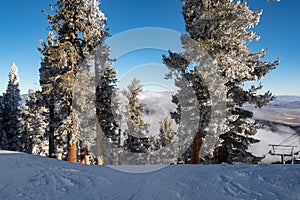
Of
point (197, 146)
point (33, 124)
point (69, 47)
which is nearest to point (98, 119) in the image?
point (69, 47)

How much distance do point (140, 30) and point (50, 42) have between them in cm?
752

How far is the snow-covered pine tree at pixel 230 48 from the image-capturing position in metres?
11.2

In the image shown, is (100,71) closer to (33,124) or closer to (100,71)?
(100,71)

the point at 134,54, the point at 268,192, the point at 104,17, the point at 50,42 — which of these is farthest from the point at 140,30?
the point at 268,192

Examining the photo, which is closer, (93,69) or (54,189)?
(54,189)

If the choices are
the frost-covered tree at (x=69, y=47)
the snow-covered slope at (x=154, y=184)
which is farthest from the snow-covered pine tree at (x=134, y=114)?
the snow-covered slope at (x=154, y=184)

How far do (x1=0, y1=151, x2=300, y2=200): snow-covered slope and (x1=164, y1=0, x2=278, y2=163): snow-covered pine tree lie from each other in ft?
21.6

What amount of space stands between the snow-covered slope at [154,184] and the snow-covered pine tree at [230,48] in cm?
660

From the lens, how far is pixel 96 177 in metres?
5.62

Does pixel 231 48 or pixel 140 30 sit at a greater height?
pixel 140 30

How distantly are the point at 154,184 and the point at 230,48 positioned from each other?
944 centimetres

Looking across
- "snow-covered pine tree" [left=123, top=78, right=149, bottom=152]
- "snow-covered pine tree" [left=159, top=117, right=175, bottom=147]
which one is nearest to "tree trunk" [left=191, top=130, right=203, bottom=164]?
"snow-covered pine tree" [left=123, top=78, right=149, bottom=152]

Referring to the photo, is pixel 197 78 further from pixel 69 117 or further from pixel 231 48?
pixel 69 117

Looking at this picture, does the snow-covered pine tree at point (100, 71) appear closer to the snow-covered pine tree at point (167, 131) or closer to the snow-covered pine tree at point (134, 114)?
the snow-covered pine tree at point (134, 114)
